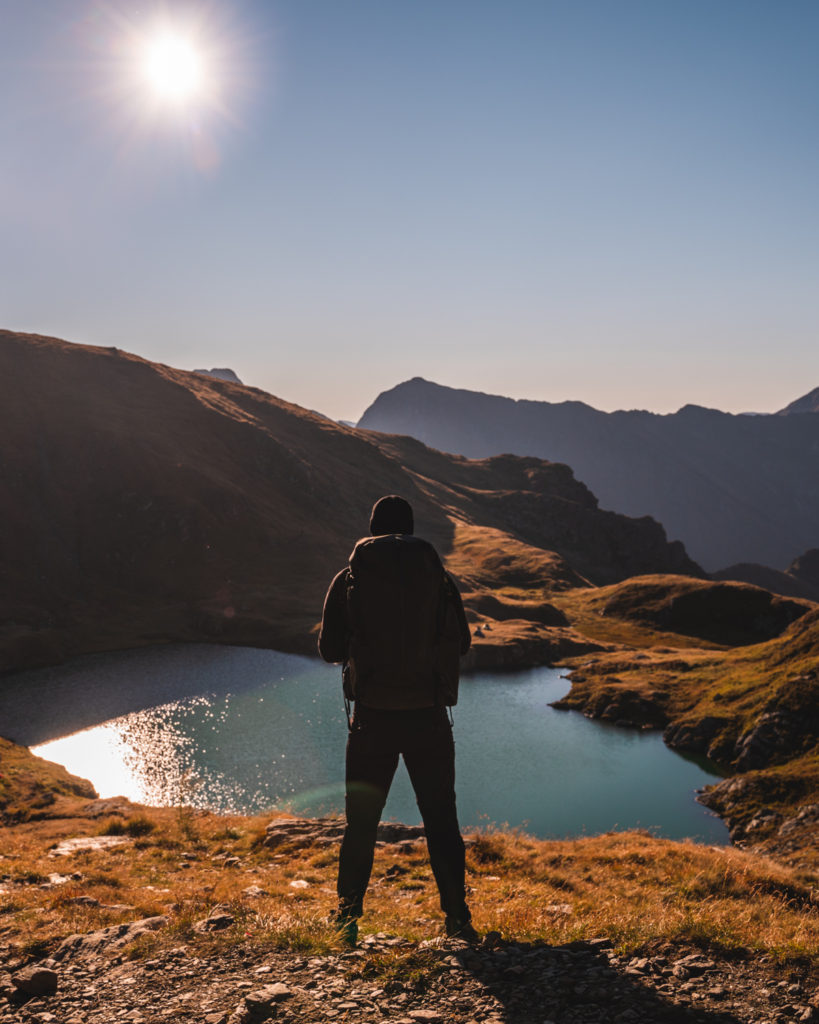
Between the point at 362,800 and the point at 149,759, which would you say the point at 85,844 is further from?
the point at 149,759

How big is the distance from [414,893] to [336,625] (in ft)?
22.9

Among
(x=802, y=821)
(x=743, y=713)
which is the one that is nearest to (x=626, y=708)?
(x=743, y=713)

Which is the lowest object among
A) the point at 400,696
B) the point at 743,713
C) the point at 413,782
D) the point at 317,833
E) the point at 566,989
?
the point at 743,713

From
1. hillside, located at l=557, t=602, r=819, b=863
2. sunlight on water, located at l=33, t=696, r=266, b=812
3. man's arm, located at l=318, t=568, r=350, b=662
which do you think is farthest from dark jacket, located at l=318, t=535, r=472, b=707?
sunlight on water, located at l=33, t=696, r=266, b=812

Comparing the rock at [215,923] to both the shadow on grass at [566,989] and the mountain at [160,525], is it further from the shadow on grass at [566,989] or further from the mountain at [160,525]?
the mountain at [160,525]

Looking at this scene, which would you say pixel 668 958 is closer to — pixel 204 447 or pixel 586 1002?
pixel 586 1002

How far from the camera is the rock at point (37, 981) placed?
19.3 ft

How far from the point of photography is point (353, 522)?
497 ft

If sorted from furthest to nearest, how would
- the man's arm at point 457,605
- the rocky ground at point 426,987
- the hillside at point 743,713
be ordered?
the hillside at point 743,713
the man's arm at point 457,605
the rocky ground at point 426,987

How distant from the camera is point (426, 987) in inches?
217

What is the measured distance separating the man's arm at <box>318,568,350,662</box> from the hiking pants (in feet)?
2.34

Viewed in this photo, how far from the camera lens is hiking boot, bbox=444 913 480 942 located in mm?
6558

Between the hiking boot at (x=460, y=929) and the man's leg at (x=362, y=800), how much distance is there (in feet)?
3.08

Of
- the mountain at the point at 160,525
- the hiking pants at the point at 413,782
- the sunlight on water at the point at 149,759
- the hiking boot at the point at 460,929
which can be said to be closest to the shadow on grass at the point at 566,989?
the hiking boot at the point at 460,929
